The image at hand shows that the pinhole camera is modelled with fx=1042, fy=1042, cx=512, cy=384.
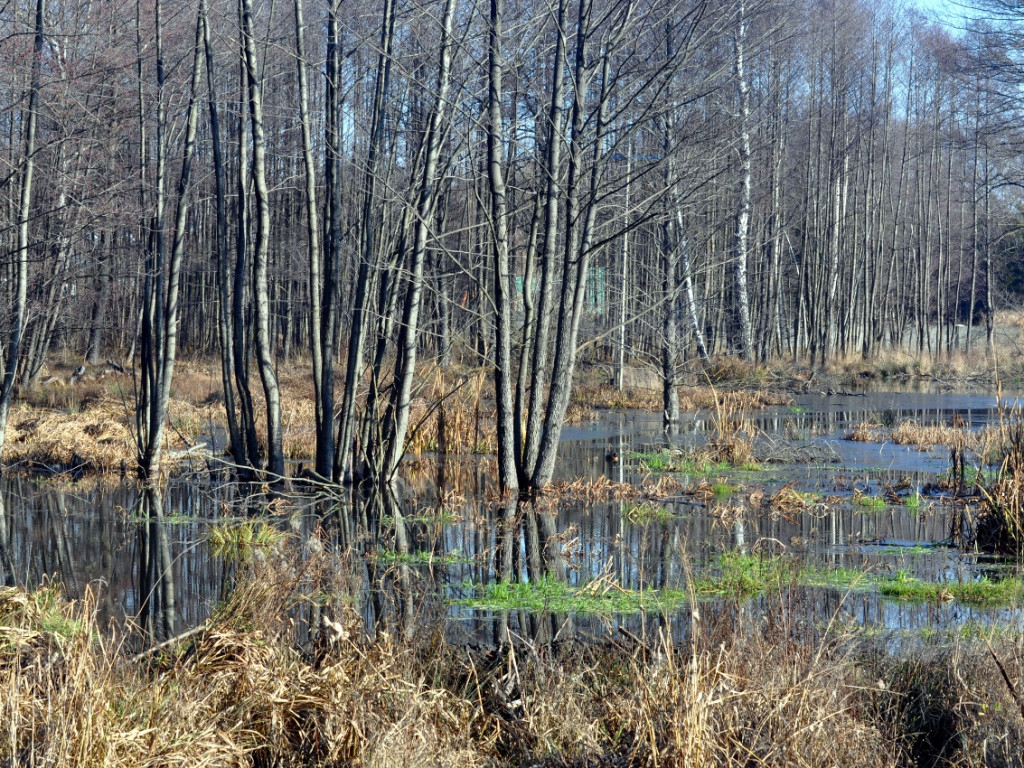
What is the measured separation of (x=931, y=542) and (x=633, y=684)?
6.24m

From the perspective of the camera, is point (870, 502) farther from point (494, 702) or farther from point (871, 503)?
point (494, 702)

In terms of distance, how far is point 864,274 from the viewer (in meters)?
39.2

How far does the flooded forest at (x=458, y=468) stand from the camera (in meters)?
4.42

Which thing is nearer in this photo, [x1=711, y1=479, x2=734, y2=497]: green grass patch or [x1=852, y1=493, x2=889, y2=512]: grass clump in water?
[x1=852, y1=493, x2=889, y2=512]: grass clump in water

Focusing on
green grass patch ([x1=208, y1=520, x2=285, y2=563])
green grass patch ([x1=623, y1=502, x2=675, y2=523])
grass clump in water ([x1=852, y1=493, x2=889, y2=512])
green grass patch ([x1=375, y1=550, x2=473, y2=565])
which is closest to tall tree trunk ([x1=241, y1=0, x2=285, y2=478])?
green grass patch ([x1=208, y1=520, x2=285, y2=563])

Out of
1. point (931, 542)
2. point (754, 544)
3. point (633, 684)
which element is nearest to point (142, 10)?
point (754, 544)

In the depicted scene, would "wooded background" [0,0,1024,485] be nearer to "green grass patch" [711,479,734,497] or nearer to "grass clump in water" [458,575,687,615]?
"green grass patch" [711,479,734,497]

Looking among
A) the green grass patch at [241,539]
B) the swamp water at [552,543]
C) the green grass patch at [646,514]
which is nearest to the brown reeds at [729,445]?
the swamp water at [552,543]

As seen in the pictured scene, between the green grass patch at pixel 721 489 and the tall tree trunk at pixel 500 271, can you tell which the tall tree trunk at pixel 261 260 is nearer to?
the tall tree trunk at pixel 500 271

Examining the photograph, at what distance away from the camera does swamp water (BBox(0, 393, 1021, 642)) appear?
23.2 feet

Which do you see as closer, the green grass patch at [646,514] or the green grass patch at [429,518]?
the green grass patch at [429,518]

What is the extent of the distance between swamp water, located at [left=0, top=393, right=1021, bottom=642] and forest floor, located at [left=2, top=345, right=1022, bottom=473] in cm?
117

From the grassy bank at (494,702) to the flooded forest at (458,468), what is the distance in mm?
23

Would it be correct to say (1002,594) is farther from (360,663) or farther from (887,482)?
(887,482)
